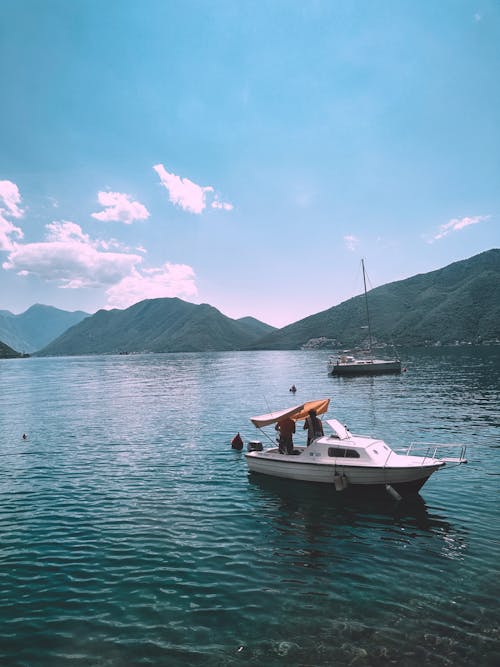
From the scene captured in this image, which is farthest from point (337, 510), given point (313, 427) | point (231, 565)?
point (231, 565)

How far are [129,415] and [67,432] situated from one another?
9964 mm

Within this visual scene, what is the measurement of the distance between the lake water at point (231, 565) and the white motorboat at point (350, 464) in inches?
35.7

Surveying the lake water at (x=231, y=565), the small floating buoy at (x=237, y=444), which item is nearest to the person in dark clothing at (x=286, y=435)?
the lake water at (x=231, y=565)

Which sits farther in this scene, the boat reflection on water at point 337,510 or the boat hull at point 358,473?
the boat hull at point 358,473

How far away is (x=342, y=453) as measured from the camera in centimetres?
2211

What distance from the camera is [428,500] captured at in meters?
21.0

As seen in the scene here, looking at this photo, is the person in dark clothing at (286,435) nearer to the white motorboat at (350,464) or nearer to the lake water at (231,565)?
the white motorboat at (350,464)

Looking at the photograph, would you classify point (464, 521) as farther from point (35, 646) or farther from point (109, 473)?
point (109, 473)

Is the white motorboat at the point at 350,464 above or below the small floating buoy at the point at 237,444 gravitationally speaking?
above

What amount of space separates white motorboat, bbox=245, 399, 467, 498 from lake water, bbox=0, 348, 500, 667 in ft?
2.98

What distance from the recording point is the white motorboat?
20.4 metres

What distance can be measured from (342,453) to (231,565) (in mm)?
9563

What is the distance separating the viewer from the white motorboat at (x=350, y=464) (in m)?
20.4

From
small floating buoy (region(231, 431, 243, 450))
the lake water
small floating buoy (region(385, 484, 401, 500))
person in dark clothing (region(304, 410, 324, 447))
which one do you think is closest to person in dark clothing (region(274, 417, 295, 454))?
person in dark clothing (region(304, 410, 324, 447))
